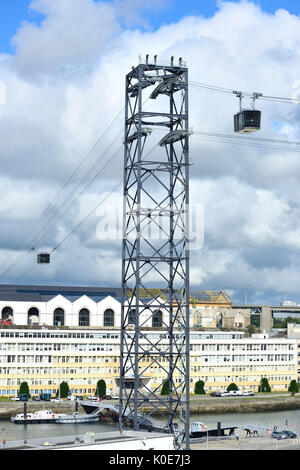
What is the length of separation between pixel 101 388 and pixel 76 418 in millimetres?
11640

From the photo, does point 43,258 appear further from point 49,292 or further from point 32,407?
point 49,292

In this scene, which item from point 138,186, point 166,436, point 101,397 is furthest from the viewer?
point 101,397

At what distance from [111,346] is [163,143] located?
3517cm

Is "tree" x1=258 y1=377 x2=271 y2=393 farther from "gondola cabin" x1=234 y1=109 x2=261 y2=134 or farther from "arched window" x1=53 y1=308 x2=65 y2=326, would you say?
"gondola cabin" x1=234 y1=109 x2=261 y2=134

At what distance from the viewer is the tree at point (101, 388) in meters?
65.0

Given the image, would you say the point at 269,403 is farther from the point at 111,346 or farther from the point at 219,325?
the point at 219,325

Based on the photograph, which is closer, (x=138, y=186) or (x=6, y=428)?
(x=138, y=186)

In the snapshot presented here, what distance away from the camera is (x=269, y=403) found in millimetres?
65438

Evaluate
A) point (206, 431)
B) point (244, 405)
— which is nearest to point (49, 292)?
point (244, 405)

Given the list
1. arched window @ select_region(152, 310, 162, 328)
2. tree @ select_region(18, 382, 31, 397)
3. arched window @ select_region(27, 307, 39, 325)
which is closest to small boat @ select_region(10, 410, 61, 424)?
tree @ select_region(18, 382, 31, 397)

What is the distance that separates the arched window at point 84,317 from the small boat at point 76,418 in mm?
22151

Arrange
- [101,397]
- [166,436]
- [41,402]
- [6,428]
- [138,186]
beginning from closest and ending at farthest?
[166,436] → [138,186] → [6,428] → [41,402] → [101,397]

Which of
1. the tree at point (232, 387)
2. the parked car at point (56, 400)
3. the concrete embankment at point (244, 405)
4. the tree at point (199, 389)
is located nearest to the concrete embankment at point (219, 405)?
the concrete embankment at point (244, 405)

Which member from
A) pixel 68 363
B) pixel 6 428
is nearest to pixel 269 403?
pixel 68 363
